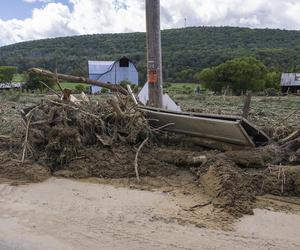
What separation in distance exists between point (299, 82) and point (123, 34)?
36.5 meters

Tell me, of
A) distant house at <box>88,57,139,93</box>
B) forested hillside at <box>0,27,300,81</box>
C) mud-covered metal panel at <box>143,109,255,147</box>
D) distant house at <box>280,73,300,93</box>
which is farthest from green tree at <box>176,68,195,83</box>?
mud-covered metal panel at <box>143,109,255,147</box>

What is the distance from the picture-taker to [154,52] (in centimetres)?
896

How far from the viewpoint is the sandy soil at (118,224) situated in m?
4.50

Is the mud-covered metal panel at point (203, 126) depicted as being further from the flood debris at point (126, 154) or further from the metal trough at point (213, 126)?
the flood debris at point (126, 154)

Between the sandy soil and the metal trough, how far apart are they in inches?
58.4

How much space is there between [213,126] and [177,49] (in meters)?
56.9

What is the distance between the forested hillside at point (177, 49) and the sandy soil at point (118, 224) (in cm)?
4407

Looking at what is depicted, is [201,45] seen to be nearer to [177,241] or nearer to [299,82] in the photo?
[299,82]

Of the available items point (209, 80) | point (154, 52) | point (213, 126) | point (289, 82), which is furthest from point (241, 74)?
point (213, 126)

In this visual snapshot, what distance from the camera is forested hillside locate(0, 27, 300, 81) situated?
57719mm

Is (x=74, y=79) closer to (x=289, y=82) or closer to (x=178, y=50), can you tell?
(x=289, y=82)

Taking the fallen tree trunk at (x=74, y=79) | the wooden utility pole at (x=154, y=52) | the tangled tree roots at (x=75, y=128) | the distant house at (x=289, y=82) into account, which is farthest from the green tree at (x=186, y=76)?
the tangled tree roots at (x=75, y=128)

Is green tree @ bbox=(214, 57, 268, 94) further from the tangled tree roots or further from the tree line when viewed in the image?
the tangled tree roots

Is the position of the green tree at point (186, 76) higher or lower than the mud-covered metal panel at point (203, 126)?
higher
